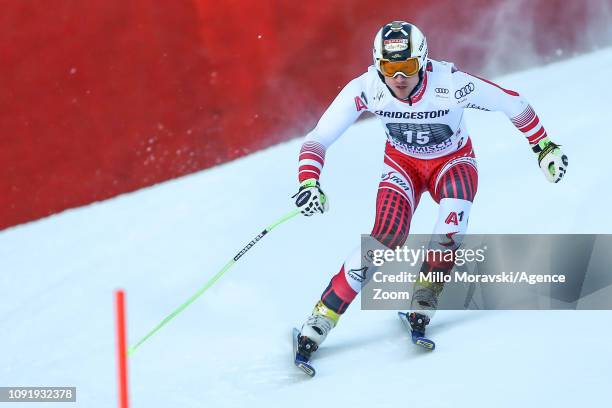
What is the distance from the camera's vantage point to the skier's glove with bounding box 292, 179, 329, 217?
4.73 metres

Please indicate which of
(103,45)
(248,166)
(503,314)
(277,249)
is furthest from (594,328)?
(103,45)

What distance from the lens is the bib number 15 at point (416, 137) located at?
4906 millimetres

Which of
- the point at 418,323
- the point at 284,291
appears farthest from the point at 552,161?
the point at 284,291

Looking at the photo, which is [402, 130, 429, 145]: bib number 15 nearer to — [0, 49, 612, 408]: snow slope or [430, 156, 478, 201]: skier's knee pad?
[430, 156, 478, 201]: skier's knee pad

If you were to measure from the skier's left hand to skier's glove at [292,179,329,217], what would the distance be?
102cm

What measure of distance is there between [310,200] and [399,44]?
2.54 feet

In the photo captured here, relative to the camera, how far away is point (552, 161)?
16.0ft

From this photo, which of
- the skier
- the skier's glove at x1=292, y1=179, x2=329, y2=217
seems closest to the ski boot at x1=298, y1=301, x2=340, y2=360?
Answer: the skier

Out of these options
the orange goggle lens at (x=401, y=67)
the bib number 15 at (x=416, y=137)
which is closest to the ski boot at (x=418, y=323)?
the bib number 15 at (x=416, y=137)

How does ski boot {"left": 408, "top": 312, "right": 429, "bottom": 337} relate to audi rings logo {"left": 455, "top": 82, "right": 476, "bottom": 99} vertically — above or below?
below

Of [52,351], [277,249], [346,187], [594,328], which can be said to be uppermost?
[346,187]

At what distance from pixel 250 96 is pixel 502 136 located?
1.68 metres

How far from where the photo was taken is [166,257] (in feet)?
20.7

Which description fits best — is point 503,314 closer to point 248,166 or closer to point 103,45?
point 248,166
